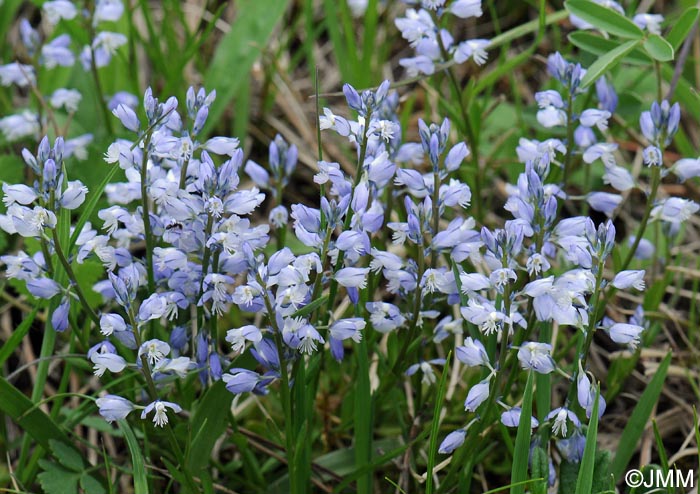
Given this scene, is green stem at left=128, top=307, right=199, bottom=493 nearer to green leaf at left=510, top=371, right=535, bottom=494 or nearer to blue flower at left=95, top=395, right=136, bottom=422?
blue flower at left=95, top=395, right=136, bottom=422

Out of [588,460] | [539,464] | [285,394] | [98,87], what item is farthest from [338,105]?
[588,460]

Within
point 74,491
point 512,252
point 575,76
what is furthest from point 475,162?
point 74,491

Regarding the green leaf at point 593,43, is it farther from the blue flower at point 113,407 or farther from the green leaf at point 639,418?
the blue flower at point 113,407

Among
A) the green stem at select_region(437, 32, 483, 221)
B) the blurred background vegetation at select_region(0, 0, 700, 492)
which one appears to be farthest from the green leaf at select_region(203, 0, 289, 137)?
the green stem at select_region(437, 32, 483, 221)

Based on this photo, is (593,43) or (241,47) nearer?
(593,43)

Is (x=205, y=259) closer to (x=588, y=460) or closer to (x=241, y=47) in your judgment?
(x=588, y=460)

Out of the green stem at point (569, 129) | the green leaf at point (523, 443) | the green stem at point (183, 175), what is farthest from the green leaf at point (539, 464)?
the green stem at point (183, 175)

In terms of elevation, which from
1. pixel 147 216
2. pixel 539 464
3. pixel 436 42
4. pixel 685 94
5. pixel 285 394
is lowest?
pixel 539 464
